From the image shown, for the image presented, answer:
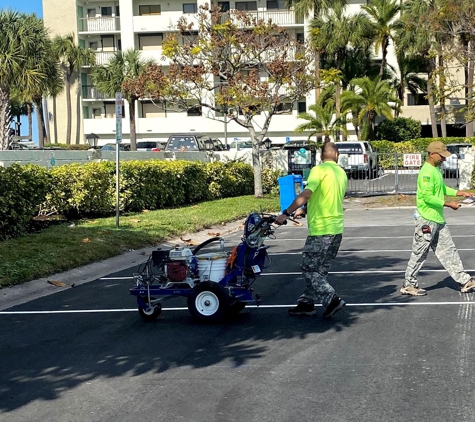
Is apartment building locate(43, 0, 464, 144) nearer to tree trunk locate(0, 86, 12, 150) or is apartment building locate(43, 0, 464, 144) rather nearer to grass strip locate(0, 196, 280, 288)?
tree trunk locate(0, 86, 12, 150)

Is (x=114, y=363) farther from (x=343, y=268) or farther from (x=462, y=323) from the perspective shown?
(x=343, y=268)

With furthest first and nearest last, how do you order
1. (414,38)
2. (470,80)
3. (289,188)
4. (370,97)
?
(370,97) → (414,38) → (470,80) → (289,188)

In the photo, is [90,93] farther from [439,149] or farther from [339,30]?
[439,149]

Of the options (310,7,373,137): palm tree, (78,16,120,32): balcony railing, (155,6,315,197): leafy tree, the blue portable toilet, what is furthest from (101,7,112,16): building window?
the blue portable toilet

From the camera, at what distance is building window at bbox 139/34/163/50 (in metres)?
57.5

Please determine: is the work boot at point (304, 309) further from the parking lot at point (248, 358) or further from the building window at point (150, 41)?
the building window at point (150, 41)

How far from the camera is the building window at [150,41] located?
2265 inches

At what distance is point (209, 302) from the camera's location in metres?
8.40

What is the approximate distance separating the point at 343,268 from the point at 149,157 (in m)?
17.5

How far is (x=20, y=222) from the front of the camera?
14602mm

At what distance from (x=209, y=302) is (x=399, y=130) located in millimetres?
45705

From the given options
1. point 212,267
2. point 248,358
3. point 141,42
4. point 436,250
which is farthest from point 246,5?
point 248,358

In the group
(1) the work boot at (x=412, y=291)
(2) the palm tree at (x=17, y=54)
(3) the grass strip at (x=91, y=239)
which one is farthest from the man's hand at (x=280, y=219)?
(2) the palm tree at (x=17, y=54)

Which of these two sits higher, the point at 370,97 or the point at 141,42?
the point at 141,42
